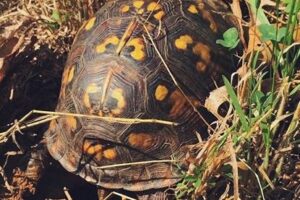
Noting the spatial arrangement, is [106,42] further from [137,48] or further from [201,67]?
[201,67]

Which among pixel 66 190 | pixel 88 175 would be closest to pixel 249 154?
pixel 88 175

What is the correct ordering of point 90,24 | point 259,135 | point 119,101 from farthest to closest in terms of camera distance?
1. point 90,24
2. point 119,101
3. point 259,135

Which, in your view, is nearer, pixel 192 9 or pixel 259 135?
pixel 259 135

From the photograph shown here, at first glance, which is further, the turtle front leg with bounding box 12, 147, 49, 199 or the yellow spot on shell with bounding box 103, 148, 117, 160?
the turtle front leg with bounding box 12, 147, 49, 199

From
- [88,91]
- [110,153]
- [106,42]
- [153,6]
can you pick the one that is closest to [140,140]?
[110,153]

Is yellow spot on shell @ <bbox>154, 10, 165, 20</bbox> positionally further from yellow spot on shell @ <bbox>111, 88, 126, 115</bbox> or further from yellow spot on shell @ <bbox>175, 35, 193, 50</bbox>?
yellow spot on shell @ <bbox>111, 88, 126, 115</bbox>

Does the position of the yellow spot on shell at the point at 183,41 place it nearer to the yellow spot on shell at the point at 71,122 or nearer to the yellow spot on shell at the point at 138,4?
the yellow spot on shell at the point at 138,4

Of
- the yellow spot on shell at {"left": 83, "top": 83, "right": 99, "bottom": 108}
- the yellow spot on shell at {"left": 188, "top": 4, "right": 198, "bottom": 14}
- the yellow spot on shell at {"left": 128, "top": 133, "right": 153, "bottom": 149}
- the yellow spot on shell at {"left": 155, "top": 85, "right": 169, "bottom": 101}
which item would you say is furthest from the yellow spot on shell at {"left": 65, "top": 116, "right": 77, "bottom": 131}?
the yellow spot on shell at {"left": 188, "top": 4, "right": 198, "bottom": 14}
